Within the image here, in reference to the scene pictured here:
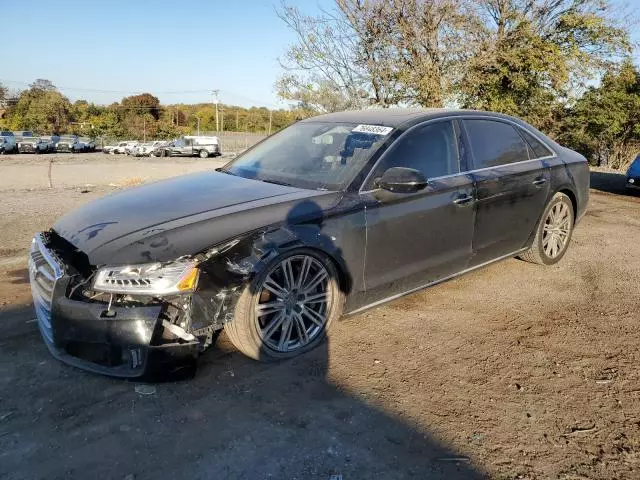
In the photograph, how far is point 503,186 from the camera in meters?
4.28

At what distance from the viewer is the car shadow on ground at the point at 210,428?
222 centimetres

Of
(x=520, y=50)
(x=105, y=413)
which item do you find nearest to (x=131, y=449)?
(x=105, y=413)

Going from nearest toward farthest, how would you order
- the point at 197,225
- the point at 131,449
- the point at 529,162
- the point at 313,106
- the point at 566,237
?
the point at 131,449
the point at 197,225
the point at 529,162
the point at 566,237
the point at 313,106

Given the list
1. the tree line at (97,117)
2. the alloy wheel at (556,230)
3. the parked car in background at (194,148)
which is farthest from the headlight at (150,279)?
the tree line at (97,117)

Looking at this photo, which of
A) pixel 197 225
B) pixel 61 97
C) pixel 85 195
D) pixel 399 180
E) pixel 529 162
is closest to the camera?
pixel 197 225

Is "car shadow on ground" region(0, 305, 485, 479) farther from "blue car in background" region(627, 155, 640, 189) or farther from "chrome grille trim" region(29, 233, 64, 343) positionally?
"blue car in background" region(627, 155, 640, 189)

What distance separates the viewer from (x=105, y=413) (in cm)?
260

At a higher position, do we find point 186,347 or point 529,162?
point 529,162

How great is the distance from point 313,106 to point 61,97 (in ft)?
224

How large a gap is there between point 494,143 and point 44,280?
11.8ft

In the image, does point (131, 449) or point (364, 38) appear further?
point (364, 38)

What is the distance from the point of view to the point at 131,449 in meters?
2.33

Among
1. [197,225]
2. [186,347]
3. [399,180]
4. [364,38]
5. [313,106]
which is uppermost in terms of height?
[364,38]

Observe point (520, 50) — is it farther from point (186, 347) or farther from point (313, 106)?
point (186, 347)
